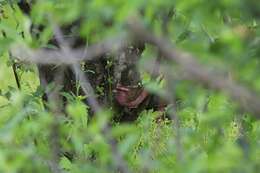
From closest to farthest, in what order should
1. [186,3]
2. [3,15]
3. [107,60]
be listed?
[186,3] → [3,15] → [107,60]

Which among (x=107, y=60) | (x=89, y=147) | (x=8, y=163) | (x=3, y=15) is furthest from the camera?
(x=107, y=60)

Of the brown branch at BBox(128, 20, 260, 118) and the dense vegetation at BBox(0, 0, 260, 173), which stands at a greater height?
the brown branch at BBox(128, 20, 260, 118)

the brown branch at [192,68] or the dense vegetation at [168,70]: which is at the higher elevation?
the brown branch at [192,68]

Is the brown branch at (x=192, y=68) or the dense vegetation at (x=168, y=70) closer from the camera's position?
the brown branch at (x=192, y=68)

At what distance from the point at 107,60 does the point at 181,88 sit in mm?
2598

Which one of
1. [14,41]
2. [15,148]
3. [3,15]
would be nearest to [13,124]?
[15,148]

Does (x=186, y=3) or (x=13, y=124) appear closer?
(x=186, y=3)

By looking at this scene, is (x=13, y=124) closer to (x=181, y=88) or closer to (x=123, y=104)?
(x=181, y=88)

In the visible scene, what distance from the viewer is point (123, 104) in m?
4.06

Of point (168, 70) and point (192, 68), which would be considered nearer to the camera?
point (192, 68)

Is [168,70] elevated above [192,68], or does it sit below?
below

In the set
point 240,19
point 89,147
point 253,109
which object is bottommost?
point 89,147

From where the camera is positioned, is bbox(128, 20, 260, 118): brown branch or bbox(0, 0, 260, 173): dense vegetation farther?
bbox(0, 0, 260, 173): dense vegetation

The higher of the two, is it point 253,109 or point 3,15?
point 253,109
